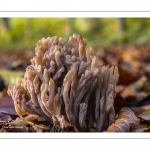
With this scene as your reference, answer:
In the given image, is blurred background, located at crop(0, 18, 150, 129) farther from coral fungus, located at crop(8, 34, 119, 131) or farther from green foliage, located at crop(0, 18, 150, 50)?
coral fungus, located at crop(8, 34, 119, 131)

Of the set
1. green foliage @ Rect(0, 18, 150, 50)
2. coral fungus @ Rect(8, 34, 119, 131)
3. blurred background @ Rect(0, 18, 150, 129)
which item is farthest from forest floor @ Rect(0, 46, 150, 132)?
green foliage @ Rect(0, 18, 150, 50)

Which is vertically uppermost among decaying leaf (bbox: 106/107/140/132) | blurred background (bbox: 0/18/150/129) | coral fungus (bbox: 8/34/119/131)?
blurred background (bbox: 0/18/150/129)

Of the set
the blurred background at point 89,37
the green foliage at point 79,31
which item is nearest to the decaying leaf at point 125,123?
the blurred background at point 89,37

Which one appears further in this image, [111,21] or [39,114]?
[111,21]

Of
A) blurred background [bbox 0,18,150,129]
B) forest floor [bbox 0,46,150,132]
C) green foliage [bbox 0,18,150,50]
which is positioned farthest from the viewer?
green foliage [bbox 0,18,150,50]
